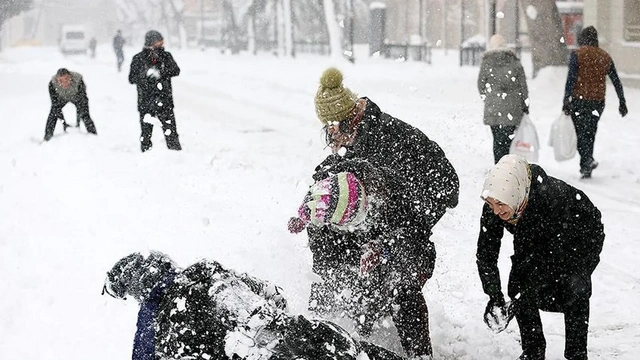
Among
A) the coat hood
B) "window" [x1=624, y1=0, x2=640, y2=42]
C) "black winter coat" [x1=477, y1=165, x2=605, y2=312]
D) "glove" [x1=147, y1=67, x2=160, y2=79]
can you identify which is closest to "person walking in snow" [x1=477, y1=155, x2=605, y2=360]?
"black winter coat" [x1=477, y1=165, x2=605, y2=312]

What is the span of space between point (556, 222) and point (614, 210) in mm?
5097

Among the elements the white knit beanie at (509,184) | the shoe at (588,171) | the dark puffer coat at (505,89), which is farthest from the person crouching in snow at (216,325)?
the shoe at (588,171)

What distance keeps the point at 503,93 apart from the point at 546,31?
37.8ft

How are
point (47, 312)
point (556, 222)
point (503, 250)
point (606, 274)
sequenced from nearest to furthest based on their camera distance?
point (556, 222)
point (47, 312)
point (606, 274)
point (503, 250)

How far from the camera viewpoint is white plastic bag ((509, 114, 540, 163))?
1000 cm

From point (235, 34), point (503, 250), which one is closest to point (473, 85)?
point (503, 250)

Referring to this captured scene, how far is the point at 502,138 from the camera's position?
33.6ft

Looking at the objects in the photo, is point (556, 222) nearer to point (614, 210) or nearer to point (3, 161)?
point (614, 210)

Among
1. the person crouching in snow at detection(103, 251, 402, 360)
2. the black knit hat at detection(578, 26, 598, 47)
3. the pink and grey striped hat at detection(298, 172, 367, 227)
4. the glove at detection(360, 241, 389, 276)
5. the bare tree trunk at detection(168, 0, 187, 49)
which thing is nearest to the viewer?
the person crouching in snow at detection(103, 251, 402, 360)

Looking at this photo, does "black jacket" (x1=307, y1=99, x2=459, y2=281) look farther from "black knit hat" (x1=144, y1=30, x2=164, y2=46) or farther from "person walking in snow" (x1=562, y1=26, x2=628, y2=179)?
"black knit hat" (x1=144, y1=30, x2=164, y2=46)

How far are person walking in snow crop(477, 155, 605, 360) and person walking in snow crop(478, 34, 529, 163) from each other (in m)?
6.03

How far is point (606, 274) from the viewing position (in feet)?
21.9

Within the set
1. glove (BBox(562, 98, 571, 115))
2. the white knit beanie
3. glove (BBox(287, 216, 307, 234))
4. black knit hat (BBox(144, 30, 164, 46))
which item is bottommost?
glove (BBox(287, 216, 307, 234))

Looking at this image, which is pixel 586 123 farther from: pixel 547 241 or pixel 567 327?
pixel 547 241
